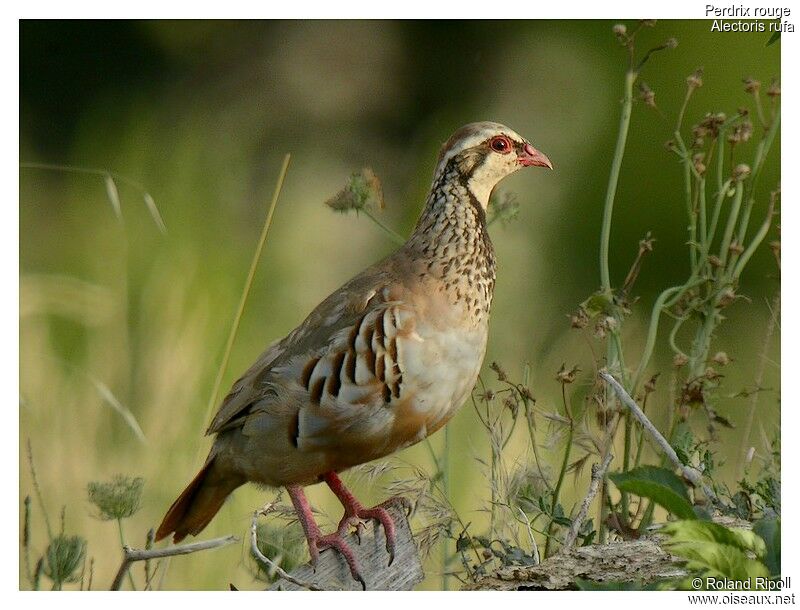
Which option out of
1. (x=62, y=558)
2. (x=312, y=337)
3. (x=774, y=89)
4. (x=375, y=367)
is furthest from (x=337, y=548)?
(x=774, y=89)

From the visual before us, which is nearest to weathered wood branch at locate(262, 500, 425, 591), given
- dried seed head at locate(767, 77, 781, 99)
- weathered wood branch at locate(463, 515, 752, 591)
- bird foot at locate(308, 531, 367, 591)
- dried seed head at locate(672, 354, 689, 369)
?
bird foot at locate(308, 531, 367, 591)

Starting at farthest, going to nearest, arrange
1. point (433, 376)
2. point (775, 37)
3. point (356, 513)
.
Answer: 1. point (775, 37)
2. point (356, 513)
3. point (433, 376)

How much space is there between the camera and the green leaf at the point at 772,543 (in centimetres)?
265

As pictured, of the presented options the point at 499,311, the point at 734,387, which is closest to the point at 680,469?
the point at 734,387

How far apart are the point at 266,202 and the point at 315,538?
8.24 ft

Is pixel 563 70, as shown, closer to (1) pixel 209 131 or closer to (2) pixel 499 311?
(2) pixel 499 311

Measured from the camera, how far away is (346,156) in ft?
18.0

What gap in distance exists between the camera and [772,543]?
2.65 meters

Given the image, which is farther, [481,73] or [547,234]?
[481,73]

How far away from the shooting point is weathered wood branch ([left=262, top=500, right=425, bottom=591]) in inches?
112

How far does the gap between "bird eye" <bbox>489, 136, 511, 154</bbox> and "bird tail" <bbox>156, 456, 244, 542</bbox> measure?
116 centimetres

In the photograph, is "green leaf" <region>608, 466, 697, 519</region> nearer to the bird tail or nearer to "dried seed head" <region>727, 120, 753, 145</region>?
"dried seed head" <region>727, 120, 753, 145</region>

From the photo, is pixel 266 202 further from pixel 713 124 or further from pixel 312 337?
pixel 713 124

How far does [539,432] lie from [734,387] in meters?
0.86
